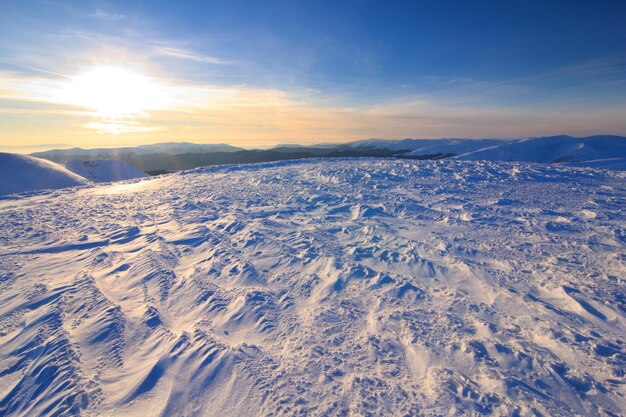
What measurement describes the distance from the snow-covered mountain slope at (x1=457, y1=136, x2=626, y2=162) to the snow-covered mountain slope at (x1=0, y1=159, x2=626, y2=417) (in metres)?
37.6

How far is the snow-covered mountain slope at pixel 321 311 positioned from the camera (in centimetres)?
288

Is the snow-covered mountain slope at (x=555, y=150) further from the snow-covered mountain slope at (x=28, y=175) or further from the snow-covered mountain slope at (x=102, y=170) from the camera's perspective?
the snow-covered mountain slope at (x=28, y=175)

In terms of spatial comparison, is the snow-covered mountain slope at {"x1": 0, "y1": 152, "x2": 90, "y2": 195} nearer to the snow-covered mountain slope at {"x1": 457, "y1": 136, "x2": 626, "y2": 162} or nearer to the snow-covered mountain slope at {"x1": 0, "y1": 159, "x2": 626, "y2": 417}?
the snow-covered mountain slope at {"x1": 0, "y1": 159, "x2": 626, "y2": 417}

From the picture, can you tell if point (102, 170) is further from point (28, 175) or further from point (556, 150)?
point (556, 150)

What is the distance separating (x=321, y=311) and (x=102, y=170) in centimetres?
3634

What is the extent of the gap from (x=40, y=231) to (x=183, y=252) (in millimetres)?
4505

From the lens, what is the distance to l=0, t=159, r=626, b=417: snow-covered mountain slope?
113 inches

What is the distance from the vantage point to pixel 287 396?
283 centimetres

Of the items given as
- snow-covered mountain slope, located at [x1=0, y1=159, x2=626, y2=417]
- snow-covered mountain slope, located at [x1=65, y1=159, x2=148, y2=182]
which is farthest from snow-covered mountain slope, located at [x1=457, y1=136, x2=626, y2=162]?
snow-covered mountain slope, located at [x1=65, y1=159, x2=148, y2=182]

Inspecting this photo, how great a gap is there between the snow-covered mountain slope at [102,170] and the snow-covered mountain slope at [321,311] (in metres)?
25.7

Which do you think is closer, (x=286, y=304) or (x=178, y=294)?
(x=286, y=304)

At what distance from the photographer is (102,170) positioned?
31.5m

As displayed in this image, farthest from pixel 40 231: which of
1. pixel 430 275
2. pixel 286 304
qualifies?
pixel 430 275

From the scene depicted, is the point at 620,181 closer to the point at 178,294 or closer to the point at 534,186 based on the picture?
the point at 534,186
